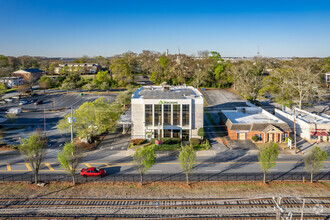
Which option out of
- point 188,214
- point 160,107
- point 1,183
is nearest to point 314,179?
point 188,214

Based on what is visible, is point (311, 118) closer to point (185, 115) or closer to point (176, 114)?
point (185, 115)

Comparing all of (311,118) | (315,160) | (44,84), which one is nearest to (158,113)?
(315,160)

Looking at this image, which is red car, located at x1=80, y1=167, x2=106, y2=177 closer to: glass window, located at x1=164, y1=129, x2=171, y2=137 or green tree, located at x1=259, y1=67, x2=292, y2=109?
glass window, located at x1=164, y1=129, x2=171, y2=137

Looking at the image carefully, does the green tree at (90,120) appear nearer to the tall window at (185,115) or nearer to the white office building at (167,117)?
the white office building at (167,117)

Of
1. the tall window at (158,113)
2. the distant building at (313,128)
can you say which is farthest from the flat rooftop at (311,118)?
the tall window at (158,113)

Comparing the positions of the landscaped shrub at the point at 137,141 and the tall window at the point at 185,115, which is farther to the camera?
the tall window at the point at 185,115

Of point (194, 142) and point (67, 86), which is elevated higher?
point (67, 86)

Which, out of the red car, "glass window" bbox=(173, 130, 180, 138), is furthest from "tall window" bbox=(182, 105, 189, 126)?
the red car
